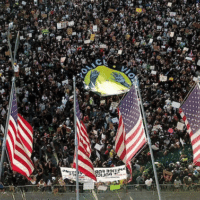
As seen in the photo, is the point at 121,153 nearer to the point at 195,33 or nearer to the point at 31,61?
the point at 31,61

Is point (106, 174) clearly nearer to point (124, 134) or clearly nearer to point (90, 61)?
point (124, 134)

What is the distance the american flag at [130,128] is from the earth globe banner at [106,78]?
11207 millimetres

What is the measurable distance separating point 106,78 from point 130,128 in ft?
45.0

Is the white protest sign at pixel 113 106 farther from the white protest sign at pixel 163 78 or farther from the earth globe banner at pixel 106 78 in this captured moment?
the white protest sign at pixel 163 78

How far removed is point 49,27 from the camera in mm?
34281

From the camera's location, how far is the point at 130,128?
16.0 m

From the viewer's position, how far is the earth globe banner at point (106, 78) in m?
28.3

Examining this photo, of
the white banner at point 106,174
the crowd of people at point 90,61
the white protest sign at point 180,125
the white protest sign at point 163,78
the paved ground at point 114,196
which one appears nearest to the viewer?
the white banner at point 106,174

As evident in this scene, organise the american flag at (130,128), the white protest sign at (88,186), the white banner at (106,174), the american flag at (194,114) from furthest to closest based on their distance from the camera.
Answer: the white protest sign at (88,186)
the white banner at (106,174)
the american flag at (130,128)
the american flag at (194,114)

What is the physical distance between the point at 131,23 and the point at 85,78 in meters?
8.34

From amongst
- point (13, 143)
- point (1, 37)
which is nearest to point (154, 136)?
point (13, 143)

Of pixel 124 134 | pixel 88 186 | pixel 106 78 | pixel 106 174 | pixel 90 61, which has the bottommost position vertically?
pixel 88 186

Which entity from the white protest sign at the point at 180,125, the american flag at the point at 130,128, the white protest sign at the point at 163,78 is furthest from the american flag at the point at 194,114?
the white protest sign at the point at 163,78

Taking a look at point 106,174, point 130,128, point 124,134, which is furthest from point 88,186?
point 130,128
